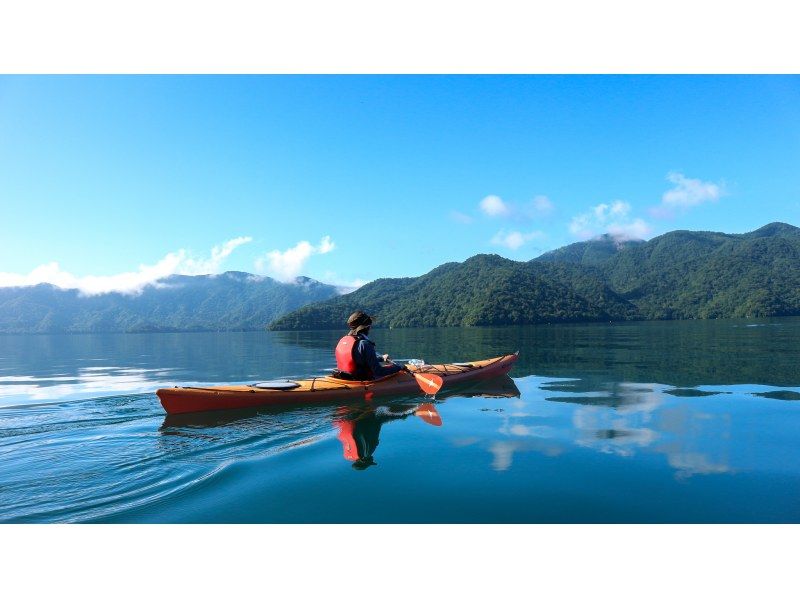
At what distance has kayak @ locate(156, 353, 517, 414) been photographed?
11750 mm

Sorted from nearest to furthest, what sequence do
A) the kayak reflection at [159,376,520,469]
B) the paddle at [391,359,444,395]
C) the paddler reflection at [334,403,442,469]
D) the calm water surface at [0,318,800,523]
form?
1. the calm water surface at [0,318,800,523]
2. the paddler reflection at [334,403,442,469]
3. the kayak reflection at [159,376,520,469]
4. the paddle at [391,359,444,395]

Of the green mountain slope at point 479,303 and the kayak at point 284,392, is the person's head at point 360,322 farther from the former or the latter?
the green mountain slope at point 479,303

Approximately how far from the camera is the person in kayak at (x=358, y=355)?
13.2m

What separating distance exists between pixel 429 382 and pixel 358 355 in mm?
2441

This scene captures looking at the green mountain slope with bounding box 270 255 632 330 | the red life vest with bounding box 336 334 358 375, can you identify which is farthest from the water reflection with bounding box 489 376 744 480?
the green mountain slope with bounding box 270 255 632 330

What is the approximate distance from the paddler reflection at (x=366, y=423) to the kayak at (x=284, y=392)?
692mm

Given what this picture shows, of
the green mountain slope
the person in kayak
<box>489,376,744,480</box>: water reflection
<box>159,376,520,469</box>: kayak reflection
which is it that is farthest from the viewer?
the green mountain slope

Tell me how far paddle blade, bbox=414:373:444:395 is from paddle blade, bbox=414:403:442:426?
24.3 inches

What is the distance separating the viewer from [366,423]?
37.4 feet

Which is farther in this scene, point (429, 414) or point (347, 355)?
point (347, 355)

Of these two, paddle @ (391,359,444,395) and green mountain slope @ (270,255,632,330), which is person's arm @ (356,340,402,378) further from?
green mountain slope @ (270,255,632,330)

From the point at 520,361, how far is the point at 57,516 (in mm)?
22600

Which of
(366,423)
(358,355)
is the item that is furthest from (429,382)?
(366,423)

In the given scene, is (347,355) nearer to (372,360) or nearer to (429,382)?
(372,360)
